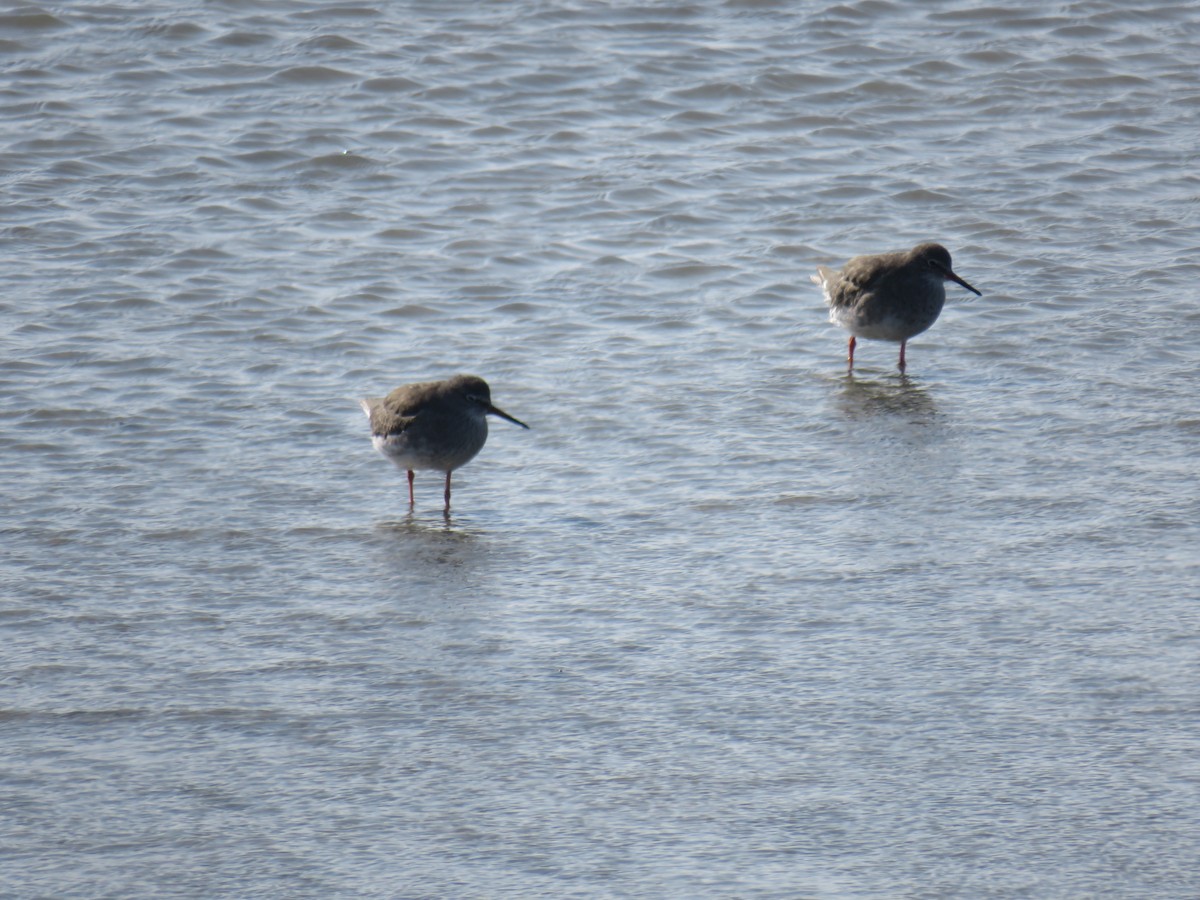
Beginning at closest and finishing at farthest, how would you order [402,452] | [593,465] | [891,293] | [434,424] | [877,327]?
1. [434,424]
2. [402,452]
3. [593,465]
4. [891,293]
5. [877,327]

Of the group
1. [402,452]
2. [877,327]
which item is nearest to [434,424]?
[402,452]

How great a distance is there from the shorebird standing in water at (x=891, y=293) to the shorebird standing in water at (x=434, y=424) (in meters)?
2.90

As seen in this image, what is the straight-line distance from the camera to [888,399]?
37.8 ft

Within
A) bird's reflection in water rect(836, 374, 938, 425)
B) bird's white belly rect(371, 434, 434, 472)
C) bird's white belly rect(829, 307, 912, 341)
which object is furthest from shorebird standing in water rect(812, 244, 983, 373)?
bird's white belly rect(371, 434, 434, 472)

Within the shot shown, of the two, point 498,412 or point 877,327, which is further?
point 877,327

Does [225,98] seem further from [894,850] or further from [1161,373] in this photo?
[894,850]

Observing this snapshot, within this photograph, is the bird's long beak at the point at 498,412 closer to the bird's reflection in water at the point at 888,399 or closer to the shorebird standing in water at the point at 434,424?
the shorebird standing in water at the point at 434,424

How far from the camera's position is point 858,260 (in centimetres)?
1252

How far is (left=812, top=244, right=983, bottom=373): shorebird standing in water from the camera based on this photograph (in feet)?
39.1

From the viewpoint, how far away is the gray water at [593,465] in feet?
21.0

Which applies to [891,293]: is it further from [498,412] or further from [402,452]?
[402,452]

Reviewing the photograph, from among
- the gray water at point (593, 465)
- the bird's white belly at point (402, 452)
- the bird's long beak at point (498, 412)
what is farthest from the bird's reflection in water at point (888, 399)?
the bird's white belly at point (402, 452)

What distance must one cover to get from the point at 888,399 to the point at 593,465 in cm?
236

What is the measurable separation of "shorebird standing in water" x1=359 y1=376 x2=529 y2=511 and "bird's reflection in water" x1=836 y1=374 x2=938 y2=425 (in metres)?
2.34
